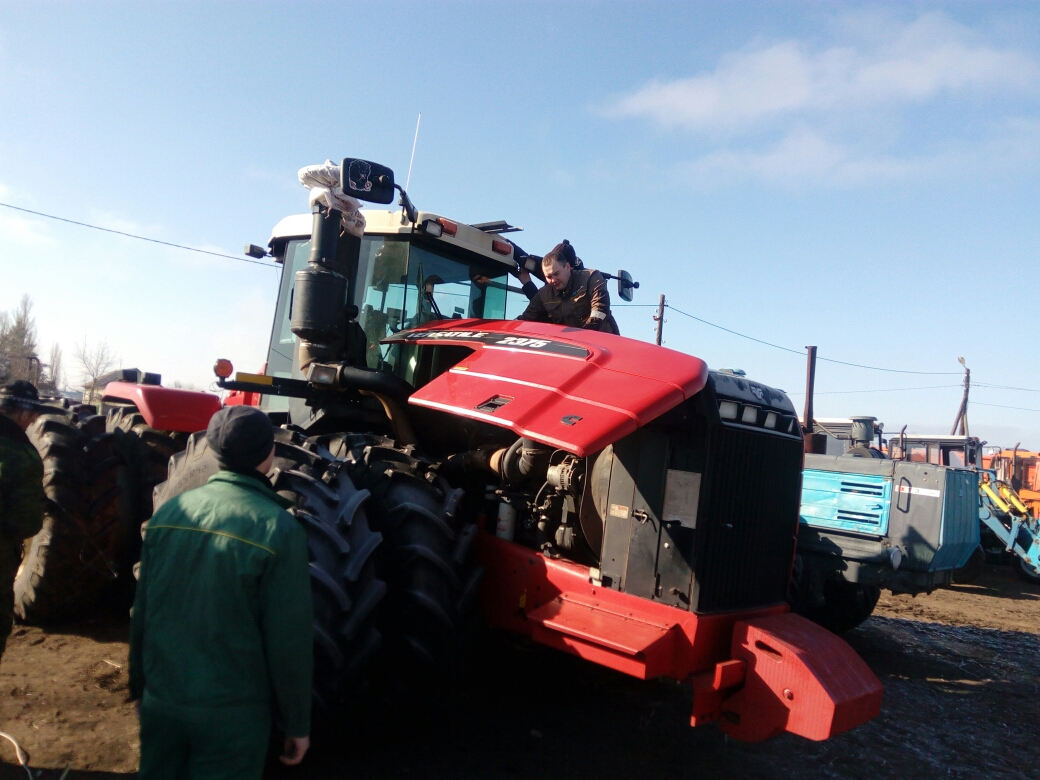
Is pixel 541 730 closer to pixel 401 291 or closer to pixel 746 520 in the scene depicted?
pixel 746 520

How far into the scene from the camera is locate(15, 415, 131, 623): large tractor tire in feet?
16.2

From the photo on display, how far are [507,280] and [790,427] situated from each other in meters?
2.28

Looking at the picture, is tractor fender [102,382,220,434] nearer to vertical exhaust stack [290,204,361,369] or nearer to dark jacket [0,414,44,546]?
vertical exhaust stack [290,204,361,369]

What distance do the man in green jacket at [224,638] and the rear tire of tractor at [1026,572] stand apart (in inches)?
555

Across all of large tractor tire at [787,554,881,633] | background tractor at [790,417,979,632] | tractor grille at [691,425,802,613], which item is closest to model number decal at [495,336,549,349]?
Answer: tractor grille at [691,425,802,613]

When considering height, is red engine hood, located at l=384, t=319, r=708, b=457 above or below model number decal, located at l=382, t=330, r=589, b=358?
below

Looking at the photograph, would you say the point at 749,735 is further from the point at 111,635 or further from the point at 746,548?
the point at 111,635

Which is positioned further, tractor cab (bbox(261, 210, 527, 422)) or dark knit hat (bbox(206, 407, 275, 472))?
tractor cab (bbox(261, 210, 527, 422))

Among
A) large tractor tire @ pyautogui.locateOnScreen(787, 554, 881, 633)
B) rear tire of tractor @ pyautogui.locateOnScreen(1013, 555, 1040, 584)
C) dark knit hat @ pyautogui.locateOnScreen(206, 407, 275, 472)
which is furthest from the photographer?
rear tire of tractor @ pyautogui.locateOnScreen(1013, 555, 1040, 584)

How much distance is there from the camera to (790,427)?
3.96 m

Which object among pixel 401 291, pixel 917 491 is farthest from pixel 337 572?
pixel 917 491

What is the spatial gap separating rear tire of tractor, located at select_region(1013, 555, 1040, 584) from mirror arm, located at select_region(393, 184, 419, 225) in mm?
12823

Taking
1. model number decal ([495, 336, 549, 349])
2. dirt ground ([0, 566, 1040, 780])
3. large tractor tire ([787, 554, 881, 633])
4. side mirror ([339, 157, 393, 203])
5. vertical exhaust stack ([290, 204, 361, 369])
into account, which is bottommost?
dirt ground ([0, 566, 1040, 780])

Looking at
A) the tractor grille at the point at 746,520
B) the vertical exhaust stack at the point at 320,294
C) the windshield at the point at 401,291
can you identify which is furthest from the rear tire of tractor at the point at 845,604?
the vertical exhaust stack at the point at 320,294
